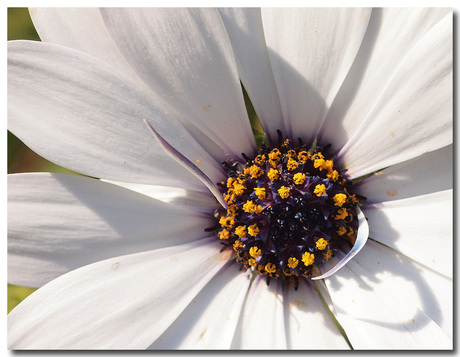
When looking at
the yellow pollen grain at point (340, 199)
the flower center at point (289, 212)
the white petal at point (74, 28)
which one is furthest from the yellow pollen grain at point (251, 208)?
the white petal at point (74, 28)

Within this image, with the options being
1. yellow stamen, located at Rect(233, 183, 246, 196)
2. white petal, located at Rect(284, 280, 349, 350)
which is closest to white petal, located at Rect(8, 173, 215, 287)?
yellow stamen, located at Rect(233, 183, 246, 196)

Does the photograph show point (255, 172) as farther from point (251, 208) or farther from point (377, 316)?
point (377, 316)

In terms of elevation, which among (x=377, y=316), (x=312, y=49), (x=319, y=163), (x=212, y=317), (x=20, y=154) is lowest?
(x=377, y=316)

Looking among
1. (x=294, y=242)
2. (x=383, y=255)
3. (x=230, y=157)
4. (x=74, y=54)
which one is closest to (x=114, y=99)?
(x=74, y=54)

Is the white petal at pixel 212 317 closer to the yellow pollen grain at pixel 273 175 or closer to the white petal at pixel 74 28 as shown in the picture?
the yellow pollen grain at pixel 273 175

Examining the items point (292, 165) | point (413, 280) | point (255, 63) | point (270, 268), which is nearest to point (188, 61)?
point (255, 63)

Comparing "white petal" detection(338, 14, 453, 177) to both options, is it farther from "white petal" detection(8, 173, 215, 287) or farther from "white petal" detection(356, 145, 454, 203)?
"white petal" detection(8, 173, 215, 287)
